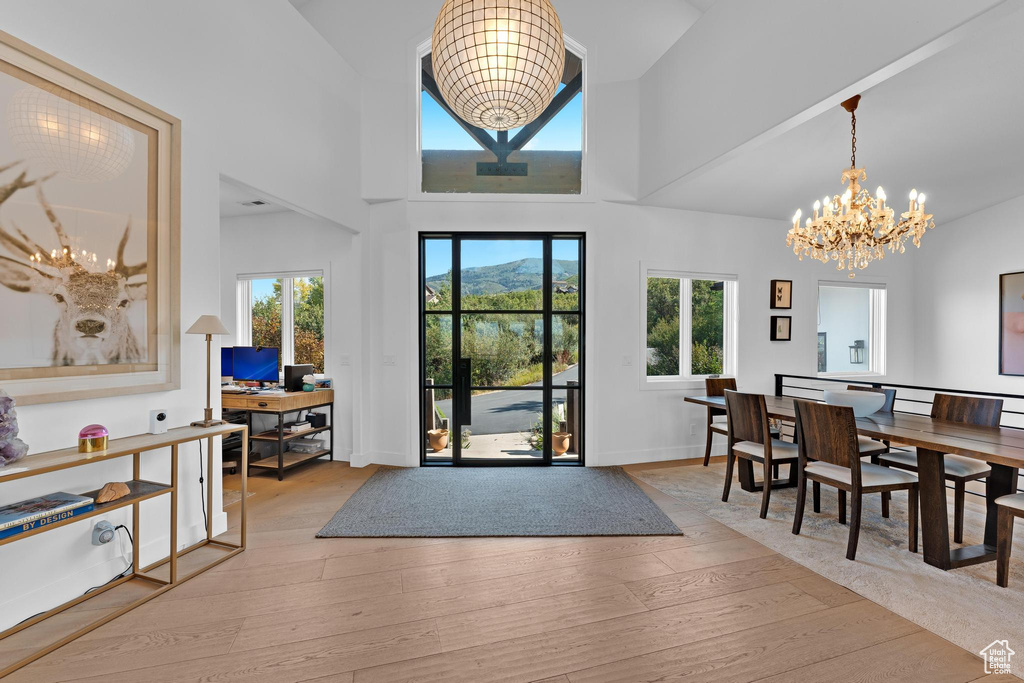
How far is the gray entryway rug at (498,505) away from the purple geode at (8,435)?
1621 mm

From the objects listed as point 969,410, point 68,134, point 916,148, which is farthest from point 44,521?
point 916,148

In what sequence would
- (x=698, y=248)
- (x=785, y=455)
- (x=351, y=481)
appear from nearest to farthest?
(x=785, y=455)
(x=351, y=481)
(x=698, y=248)

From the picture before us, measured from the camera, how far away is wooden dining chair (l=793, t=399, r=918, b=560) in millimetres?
2732

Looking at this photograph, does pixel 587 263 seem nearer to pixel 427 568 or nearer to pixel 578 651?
pixel 427 568

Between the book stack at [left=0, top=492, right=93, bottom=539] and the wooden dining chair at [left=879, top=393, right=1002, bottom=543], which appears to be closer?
the book stack at [left=0, top=492, right=93, bottom=539]

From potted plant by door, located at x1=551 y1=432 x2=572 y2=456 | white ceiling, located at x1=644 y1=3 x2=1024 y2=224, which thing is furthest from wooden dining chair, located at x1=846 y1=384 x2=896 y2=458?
potted plant by door, located at x1=551 y1=432 x2=572 y2=456

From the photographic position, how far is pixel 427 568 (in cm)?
263

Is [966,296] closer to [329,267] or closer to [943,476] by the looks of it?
[943,476]

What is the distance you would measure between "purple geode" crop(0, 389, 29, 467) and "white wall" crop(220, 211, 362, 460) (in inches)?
119

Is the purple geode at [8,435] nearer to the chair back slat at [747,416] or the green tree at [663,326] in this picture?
the chair back slat at [747,416]

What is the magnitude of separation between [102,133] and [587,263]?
3718 millimetres

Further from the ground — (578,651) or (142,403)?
(142,403)

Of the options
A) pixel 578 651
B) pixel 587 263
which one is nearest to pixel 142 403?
pixel 578 651

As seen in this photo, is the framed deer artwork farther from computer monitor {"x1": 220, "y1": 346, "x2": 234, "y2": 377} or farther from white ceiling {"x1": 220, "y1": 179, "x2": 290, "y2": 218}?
computer monitor {"x1": 220, "y1": 346, "x2": 234, "y2": 377}
